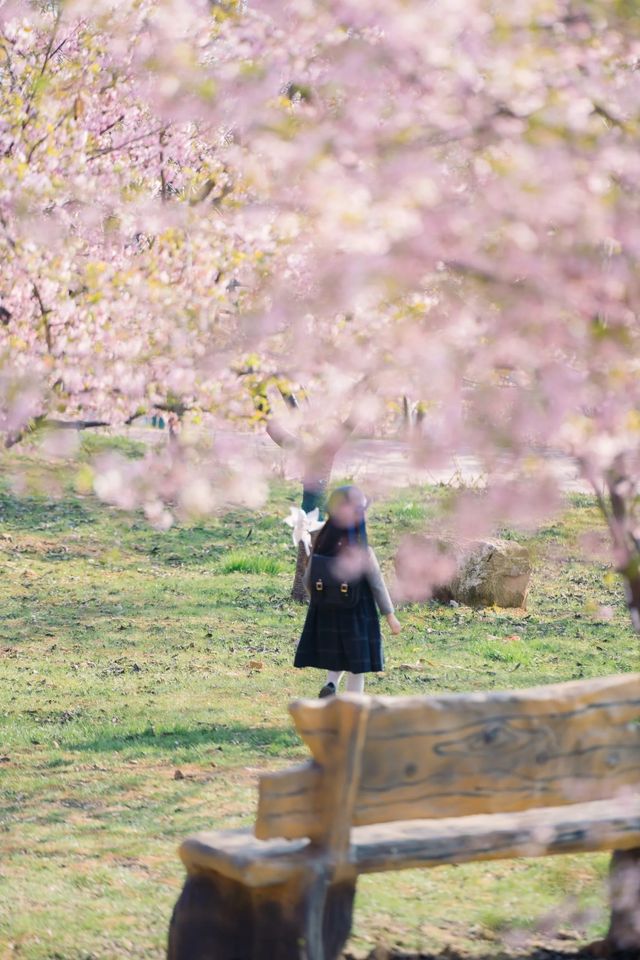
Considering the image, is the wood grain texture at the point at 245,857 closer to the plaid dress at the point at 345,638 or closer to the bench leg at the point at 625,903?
the bench leg at the point at 625,903

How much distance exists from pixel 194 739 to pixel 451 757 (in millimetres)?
6001

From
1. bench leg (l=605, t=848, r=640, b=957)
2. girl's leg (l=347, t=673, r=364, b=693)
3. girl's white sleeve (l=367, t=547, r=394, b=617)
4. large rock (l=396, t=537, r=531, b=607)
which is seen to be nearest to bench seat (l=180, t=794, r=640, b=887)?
bench leg (l=605, t=848, r=640, b=957)

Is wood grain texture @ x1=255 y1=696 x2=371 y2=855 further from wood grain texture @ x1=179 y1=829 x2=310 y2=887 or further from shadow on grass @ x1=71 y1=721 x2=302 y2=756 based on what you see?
shadow on grass @ x1=71 y1=721 x2=302 y2=756

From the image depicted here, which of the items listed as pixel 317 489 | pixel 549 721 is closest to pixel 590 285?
pixel 549 721

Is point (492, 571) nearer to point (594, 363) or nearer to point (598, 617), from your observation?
point (598, 617)

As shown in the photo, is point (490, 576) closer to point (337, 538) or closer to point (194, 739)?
point (337, 538)

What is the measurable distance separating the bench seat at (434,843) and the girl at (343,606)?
4982mm

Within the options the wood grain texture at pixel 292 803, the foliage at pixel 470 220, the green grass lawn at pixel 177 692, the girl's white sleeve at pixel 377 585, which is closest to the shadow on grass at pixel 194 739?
the green grass lawn at pixel 177 692

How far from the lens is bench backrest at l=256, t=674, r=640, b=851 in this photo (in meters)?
4.41

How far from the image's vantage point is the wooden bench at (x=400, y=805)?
4.45 meters

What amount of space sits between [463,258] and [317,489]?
1261 centimetres

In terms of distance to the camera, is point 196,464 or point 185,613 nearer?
point 196,464

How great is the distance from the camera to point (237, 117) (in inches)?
219

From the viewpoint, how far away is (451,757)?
4652mm
